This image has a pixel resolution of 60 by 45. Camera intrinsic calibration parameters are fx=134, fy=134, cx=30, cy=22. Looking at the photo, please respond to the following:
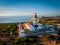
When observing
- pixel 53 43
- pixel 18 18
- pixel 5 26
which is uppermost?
pixel 18 18

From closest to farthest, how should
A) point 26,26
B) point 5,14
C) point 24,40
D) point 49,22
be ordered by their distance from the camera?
point 24,40 → point 5,14 → point 26,26 → point 49,22

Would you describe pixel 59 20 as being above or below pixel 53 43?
above

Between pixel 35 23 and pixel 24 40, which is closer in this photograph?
pixel 24 40

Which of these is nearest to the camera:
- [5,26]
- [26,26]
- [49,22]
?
[5,26]

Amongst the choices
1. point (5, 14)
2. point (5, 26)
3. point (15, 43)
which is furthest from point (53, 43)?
point (5, 26)

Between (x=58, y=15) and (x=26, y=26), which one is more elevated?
(x=58, y=15)

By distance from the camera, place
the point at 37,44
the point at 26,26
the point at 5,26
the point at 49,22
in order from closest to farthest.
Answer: the point at 37,44
the point at 5,26
the point at 26,26
the point at 49,22

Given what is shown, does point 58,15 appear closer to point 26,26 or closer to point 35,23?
point 35,23

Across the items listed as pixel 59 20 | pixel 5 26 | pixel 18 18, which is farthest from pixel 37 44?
pixel 59 20

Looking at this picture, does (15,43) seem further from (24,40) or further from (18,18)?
(18,18)
